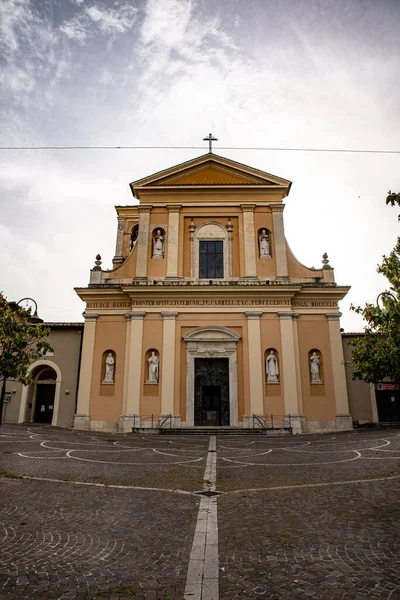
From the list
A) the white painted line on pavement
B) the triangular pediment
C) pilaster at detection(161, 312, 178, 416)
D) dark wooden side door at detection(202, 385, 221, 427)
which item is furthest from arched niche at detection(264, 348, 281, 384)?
the white painted line on pavement

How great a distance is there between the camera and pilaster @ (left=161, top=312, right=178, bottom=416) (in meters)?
19.3

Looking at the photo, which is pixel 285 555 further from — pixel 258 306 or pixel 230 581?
pixel 258 306

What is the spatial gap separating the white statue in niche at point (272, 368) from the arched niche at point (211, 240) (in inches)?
190

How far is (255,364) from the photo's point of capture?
19.9m

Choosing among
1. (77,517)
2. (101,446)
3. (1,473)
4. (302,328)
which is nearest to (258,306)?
(302,328)

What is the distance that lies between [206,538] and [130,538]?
0.76 m

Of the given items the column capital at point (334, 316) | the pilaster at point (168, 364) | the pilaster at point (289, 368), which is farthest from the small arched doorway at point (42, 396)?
the column capital at point (334, 316)

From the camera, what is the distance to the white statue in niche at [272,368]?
19.8 m

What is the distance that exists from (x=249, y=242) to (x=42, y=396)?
549 inches

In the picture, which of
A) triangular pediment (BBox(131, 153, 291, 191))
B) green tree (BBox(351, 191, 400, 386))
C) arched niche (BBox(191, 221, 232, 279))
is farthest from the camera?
triangular pediment (BBox(131, 153, 291, 191))

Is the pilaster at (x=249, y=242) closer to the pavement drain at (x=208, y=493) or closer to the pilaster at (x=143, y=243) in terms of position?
the pilaster at (x=143, y=243)

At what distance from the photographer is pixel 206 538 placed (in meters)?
4.05

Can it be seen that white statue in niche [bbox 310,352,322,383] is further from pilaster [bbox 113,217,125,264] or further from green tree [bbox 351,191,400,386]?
pilaster [bbox 113,217,125,264]

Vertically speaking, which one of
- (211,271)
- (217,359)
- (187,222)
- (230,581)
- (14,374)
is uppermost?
(187,222)
